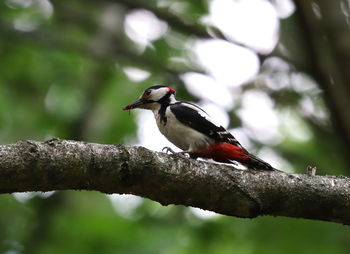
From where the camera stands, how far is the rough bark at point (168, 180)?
9.97 ft

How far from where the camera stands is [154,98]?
18.4ft

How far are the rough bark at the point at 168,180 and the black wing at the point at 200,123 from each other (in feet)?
4.10

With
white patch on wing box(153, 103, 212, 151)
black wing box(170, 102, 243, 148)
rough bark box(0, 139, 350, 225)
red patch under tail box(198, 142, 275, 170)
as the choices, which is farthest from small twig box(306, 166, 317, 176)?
white patch on wing box(153, 103, 212, 151)

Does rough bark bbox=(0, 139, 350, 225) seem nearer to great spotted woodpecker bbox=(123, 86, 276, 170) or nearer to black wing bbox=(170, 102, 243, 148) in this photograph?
great spotted woodpecker bbox=(123, 86, 276, 170)

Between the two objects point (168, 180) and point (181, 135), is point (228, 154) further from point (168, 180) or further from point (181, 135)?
point (168, 180)

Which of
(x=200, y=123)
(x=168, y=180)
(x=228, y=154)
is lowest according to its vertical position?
(x=168, y=180)

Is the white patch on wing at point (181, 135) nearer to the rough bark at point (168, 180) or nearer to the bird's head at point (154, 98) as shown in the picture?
the bird's head at point (154, 98)

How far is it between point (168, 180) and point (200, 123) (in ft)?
5.67

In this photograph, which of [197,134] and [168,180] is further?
[197,134]

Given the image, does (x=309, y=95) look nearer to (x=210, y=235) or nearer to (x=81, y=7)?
(x=210, y=235)

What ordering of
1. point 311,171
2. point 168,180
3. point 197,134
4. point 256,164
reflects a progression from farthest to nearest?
point 197,134 < point 256,164 < point 311,171 < point 168,180

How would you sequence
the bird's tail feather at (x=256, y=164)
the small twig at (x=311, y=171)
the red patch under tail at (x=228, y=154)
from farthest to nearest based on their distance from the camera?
1. the red patch under tail at (x=228, y=154)
2. the bird's tail feather at (x=256, y=164)
3. the small twig at (x=311, y=171)

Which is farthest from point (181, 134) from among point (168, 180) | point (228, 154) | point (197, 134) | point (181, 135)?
point (168, 180)

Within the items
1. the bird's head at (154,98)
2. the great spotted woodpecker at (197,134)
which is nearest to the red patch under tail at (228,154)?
the great spotted woodpecker at (197,134)
